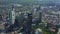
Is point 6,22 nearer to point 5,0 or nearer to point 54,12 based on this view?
point 5,0

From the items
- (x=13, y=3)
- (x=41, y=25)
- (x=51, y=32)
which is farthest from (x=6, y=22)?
(x=51, y=32)

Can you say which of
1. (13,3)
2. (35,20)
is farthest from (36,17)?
(13,3)

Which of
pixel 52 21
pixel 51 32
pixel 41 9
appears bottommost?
pixel 51 32

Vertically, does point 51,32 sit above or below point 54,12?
below

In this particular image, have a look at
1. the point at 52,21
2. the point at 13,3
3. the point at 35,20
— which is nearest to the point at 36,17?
the point at 35,20

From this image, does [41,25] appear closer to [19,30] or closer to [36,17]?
[36,17]

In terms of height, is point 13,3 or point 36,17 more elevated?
point 13,3

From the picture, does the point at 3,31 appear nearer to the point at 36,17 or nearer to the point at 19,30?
the point at 19,30
